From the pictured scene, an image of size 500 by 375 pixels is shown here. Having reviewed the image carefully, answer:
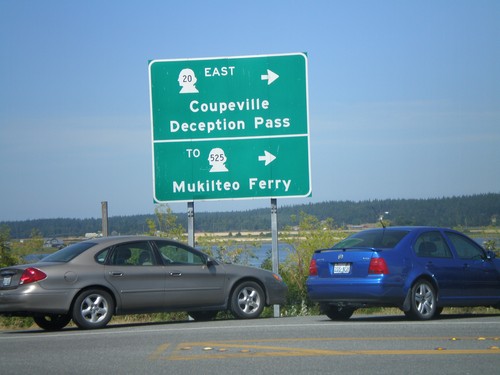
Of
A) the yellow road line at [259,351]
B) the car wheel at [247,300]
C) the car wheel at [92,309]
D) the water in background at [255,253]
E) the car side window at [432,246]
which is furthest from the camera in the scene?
the water in background at [255,253]

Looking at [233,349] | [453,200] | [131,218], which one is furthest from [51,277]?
[453,200]

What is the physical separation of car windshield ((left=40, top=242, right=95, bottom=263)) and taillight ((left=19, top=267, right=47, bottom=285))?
0.60 meters

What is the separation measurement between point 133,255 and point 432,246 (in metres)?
5.07

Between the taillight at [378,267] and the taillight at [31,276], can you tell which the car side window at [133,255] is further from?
the taillight at [378,267]

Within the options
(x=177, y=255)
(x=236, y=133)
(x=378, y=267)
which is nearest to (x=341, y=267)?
(x=378, y=267)

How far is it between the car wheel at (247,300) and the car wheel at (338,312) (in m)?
1.58

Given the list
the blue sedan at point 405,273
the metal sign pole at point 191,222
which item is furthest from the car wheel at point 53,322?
the blue sedan at point 405,273

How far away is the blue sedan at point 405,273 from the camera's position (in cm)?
1501

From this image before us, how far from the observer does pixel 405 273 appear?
15109mm

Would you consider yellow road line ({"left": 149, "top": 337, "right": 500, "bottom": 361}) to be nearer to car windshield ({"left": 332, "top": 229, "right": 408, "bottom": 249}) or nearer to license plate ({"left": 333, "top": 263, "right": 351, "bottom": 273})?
license plate ({"left": 333, "top": 263, "right": 351, "bottom": 273})

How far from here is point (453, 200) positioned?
3662 centimetres

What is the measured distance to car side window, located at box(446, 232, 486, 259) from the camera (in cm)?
1639

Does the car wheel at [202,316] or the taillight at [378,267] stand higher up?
the taillight at [378,267]

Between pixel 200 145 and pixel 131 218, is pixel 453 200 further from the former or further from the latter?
pixel 200 145
